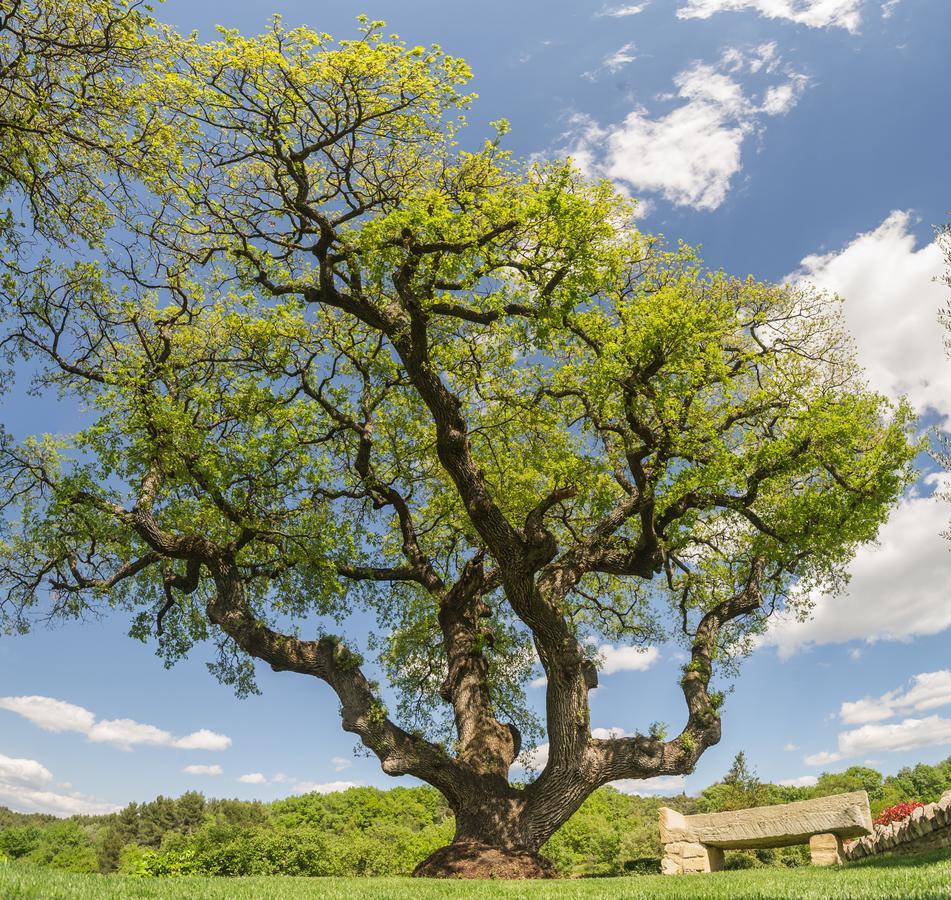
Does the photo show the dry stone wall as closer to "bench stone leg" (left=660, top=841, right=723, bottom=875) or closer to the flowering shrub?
the flowering shrub

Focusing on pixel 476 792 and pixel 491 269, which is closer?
pixel 491 269

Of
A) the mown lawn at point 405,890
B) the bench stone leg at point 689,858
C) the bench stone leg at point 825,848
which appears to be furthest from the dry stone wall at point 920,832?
the bench stone leg at point 689,858

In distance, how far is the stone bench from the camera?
16188mm

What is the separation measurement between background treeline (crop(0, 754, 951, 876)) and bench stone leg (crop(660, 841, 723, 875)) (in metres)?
5.90

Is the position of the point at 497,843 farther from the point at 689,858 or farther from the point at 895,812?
the point at 895,812

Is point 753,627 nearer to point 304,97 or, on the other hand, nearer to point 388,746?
point 388,746

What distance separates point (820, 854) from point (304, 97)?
2055 cm

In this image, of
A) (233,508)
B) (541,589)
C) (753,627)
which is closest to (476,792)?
(541,589)

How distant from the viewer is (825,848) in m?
16.5

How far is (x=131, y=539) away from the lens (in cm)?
1741

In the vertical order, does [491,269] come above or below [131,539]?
above

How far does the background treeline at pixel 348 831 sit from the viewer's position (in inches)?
906

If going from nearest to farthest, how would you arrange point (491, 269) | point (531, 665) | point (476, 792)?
point (491, 269) < point (476, 792) < point (531, 665)

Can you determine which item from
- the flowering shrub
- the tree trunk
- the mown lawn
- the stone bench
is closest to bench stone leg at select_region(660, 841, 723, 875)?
the stone bench
